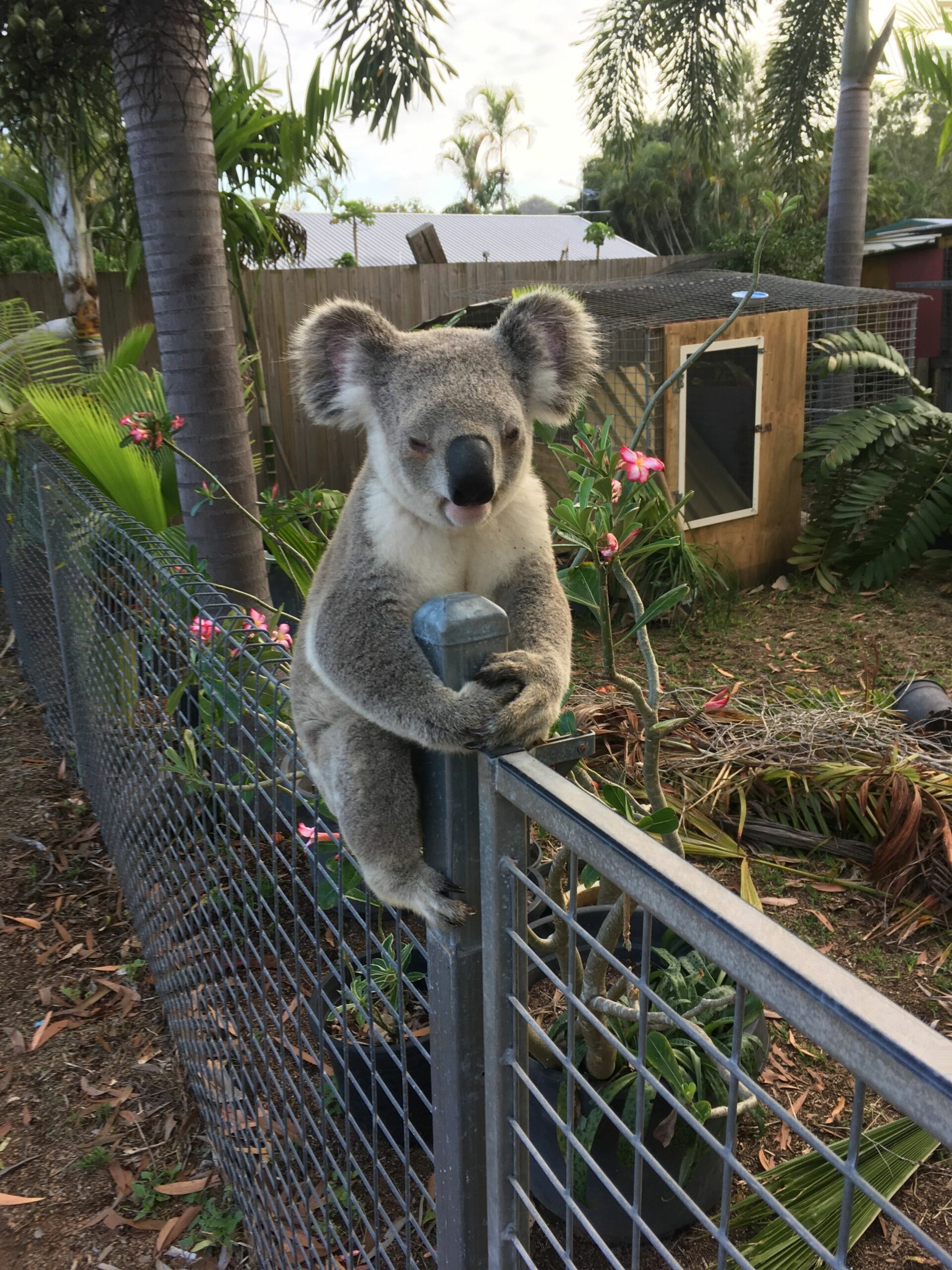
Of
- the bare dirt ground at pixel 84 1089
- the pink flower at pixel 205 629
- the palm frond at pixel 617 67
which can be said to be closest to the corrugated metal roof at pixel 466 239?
the palm frond at pixel 617 67

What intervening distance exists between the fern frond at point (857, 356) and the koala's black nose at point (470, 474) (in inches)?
197

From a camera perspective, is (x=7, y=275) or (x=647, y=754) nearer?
(x=647, y=754)

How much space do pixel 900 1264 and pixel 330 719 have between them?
144 centimetres

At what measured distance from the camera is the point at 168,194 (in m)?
3.11

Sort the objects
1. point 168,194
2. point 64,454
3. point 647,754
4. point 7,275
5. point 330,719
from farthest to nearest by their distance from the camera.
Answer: point 7,275 < point 64,454 < point 168,194 < point 647,754 < point 330,719

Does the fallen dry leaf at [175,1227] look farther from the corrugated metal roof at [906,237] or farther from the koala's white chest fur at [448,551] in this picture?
the corrugated metal roof at [906,237]

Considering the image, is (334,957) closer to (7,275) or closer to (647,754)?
(647,754)

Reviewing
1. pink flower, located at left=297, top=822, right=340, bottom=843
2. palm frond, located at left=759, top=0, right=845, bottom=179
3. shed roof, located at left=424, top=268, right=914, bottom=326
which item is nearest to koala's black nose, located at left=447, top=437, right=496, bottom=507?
pink flower, located at left=297, top=822, right=340, bottom=843

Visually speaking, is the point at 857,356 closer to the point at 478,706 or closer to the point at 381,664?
the point at 381,664

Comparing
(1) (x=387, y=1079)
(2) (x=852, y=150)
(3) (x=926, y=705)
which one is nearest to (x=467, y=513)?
(1) (x=387, y=1079)

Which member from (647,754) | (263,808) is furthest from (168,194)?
(647,754)

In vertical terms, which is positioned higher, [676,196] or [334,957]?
[676,196]

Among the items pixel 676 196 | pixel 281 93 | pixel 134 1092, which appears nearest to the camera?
pixel 134 1092

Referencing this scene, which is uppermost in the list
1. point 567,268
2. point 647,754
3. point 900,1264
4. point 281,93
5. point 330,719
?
point 281,93
